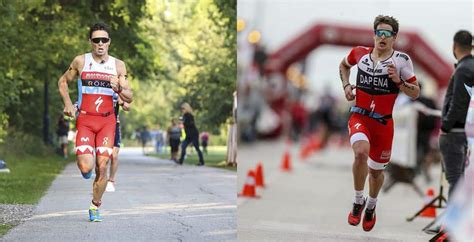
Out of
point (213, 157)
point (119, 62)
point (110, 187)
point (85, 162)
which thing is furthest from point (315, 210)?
point (119, 62)

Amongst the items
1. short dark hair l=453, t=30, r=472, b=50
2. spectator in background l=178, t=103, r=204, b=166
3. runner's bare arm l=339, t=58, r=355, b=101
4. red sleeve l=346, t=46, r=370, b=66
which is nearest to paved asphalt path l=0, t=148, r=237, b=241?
spectator in background l=178, t=103, r=204, b=166

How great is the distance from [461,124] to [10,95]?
3.33 m

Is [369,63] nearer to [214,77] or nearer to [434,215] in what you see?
[214,77]

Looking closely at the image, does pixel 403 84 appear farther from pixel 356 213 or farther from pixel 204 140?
pixel 204 140

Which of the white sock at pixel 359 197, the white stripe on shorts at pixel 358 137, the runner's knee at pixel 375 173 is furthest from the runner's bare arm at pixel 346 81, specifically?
the white sock at pixel 359 197

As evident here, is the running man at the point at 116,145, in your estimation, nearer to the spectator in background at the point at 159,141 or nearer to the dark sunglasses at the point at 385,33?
the spectator in background at the point at 159,141

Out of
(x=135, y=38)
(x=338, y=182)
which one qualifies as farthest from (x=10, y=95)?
(x=338, y=182)

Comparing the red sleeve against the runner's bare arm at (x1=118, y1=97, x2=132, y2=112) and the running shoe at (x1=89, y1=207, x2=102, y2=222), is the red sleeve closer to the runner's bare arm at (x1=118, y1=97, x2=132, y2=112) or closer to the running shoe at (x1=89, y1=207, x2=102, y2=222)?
the runner's bare arm at (x1=118, y1=97, x2=132, y2=112)

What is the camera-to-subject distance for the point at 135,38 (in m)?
7.16

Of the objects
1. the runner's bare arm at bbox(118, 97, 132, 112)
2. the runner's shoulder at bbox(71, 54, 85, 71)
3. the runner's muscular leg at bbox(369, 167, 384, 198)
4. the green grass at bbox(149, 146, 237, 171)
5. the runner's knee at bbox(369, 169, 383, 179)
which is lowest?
the runner's muscular leg at bbox(369, 167, 384, 198)

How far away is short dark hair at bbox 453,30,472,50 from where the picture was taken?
780 cm

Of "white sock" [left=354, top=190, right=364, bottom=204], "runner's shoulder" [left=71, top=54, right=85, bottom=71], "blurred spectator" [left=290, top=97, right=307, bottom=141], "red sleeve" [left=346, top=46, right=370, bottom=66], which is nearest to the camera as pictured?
"red sleeve" [left=346, top=46, right=370, bottom=66]

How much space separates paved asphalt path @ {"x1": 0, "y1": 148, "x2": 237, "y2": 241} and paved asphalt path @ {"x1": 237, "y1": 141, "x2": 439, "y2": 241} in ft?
1.28

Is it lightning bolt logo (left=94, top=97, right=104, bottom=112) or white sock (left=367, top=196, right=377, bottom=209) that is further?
lightning bolt logo (left=94, top=97, right=104, bottom=112)
